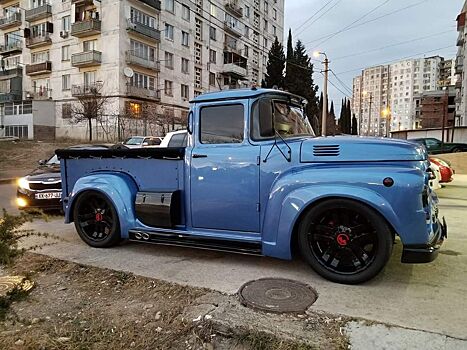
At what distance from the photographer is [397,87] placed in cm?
7244

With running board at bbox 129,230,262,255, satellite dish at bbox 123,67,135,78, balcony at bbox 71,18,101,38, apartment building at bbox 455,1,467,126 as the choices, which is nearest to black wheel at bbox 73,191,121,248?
running board at bbox 129,230,262,255

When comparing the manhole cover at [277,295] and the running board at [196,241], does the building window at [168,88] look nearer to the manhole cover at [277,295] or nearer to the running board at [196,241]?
the running board at [196,241]

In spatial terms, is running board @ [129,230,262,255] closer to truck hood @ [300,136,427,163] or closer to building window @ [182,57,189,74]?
truck hood @ [300,136,427,163]

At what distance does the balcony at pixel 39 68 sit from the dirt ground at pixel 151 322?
4201cm

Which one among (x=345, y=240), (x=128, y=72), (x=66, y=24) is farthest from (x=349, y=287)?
(x=66, y=24)

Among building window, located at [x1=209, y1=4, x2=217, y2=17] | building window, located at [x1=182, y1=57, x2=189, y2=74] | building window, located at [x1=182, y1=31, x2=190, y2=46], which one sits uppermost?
building window, located at [x1=209, y1=4, x2=217, y2=17]

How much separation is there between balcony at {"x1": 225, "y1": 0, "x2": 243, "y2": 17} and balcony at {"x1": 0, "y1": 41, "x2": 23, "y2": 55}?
2614 cm

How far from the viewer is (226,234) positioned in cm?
428

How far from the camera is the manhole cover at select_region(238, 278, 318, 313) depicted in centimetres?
312

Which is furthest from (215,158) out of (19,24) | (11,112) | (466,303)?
(19,24)

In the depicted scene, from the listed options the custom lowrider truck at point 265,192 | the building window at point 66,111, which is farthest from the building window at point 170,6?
the custom lowrider truck at point 265,192

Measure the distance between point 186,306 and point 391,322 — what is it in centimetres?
169

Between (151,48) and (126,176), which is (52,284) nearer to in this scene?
(126,176)

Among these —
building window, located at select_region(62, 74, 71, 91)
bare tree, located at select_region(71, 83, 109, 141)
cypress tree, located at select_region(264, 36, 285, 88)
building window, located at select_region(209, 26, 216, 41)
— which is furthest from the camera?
building window, located at select_region(209, 26, 216, 41)
